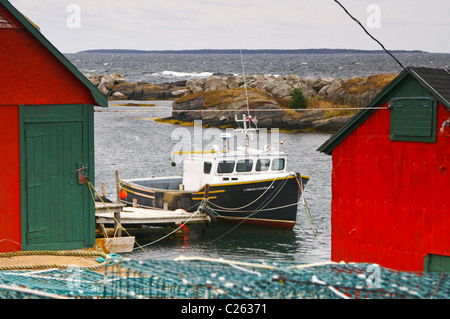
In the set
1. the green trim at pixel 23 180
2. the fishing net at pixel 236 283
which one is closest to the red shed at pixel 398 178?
the fishing net at pixel 236 283

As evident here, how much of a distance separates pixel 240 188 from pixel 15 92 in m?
18.6

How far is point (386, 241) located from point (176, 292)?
27.0 ft

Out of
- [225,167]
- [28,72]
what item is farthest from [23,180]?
[225,167]

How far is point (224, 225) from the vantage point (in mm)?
32000

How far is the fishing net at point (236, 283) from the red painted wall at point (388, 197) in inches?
253

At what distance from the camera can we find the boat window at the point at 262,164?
31.5m

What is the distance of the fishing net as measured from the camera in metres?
6.98

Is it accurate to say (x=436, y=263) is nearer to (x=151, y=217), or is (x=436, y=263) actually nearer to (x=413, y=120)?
(x=413, y=120)

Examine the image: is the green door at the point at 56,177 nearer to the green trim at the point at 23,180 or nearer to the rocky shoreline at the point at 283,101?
the green trim at the point at 23,180

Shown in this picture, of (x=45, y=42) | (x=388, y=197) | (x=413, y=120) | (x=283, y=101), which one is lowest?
(x=388, y=197)

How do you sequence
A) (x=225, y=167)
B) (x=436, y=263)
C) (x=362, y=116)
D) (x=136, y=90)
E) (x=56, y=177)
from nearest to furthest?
1. (x=56, y=177)
2. (x=436, y=263)
3. (x=362, y=116)
4. (x=225, y=167)
5. (x=136, y=90)

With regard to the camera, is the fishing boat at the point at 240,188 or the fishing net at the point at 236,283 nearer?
the fishing net at the point at 236,283

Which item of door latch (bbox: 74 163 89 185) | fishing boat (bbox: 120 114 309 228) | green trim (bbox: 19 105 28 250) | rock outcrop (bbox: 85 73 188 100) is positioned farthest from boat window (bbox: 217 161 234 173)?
rock outcrop (bbox: 85 73 188 100)

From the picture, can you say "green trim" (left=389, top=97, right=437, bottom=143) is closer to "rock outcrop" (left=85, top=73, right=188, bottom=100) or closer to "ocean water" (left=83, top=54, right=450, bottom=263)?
"ocean water" (left=83, top=54, right=450, bottom=263)
